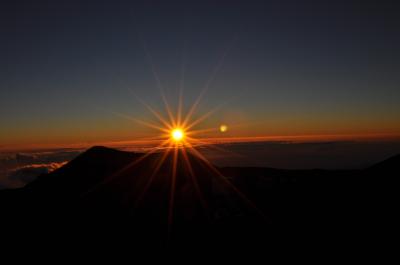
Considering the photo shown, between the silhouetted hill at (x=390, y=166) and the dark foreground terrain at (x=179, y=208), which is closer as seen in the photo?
the dark foreground terrain at (x=179, y=208)

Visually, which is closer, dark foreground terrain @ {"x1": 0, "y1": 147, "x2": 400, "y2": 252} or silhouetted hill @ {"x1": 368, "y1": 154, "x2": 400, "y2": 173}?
dark foreground terrain @ {"x1": 0, "y1": 147, "x2": 400, "y2": 252}

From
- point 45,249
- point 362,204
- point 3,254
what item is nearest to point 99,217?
point 45,249

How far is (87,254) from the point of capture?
2789cm

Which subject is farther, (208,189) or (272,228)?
(208,189)

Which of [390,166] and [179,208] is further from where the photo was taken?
[390,166]

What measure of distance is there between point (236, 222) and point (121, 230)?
12828 millimetres

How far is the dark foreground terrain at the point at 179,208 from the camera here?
31188mm

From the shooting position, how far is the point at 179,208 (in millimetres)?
35656

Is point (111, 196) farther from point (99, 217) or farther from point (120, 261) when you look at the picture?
point (120, 261)

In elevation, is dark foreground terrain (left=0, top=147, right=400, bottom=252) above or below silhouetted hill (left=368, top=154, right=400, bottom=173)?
below

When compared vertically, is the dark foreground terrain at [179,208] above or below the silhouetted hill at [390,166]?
below

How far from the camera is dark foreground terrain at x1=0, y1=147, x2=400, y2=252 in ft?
102

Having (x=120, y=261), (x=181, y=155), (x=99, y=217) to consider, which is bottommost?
(x=120, y=261)

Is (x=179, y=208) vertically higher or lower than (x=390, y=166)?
lower
